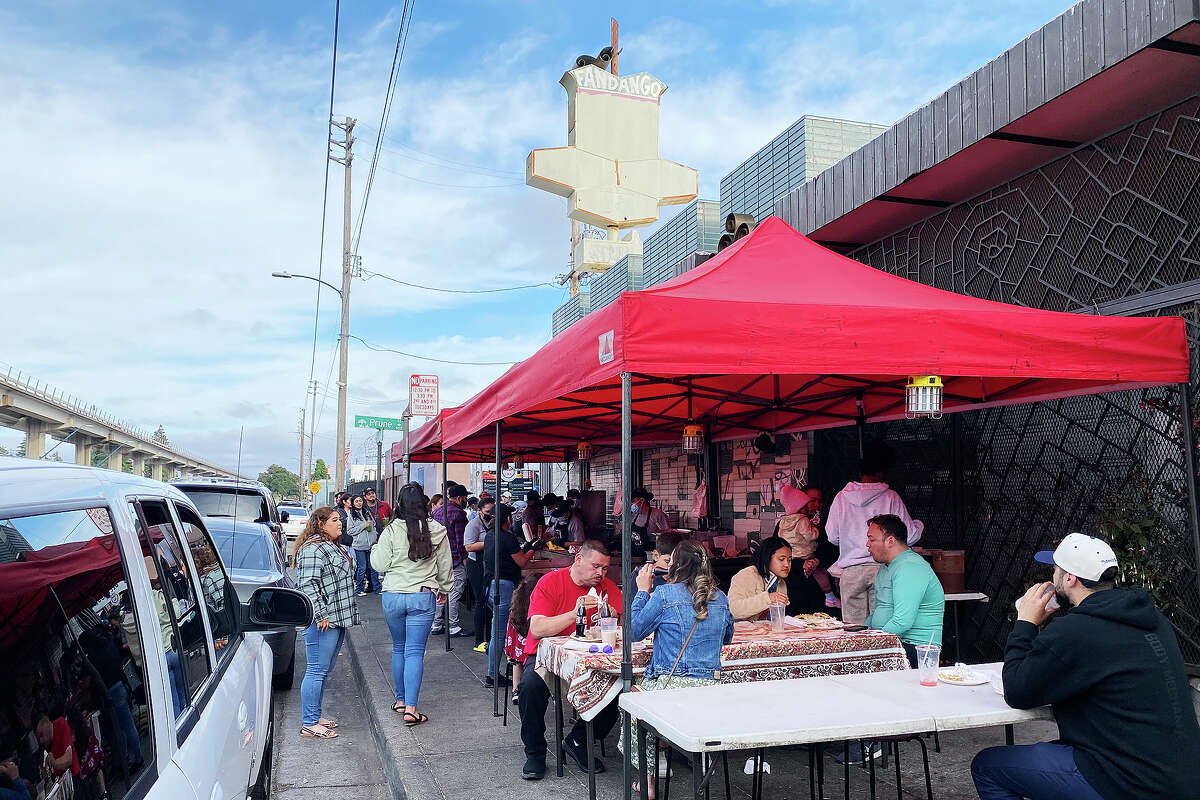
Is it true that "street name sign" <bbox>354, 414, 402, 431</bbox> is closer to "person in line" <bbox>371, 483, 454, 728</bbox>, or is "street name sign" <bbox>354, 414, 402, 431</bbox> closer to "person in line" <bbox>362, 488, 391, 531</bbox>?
"person in line" <bbox>362, 488, 391, 531</bbox>

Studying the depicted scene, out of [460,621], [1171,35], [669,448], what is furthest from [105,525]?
[669,448]

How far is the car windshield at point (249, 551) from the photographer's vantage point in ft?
27.3

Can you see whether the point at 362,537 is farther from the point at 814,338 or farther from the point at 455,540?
the point at 814,338

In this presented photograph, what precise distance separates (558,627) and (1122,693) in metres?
3.19

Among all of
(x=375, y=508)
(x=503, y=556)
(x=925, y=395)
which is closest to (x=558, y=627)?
(x=925, y=395)

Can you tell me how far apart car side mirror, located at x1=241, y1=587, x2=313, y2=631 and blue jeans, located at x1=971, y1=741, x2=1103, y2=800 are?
2.96 metres

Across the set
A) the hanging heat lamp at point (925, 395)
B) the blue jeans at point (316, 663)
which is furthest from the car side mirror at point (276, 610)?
the hanging heat lamp at point (925, 395)

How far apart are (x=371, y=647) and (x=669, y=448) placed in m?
7.07

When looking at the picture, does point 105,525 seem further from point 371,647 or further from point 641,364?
point 371,647

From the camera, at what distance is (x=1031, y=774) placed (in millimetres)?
3551

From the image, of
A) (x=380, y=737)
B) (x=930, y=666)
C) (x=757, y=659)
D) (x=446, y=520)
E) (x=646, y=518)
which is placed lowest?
(x=380, y=737)

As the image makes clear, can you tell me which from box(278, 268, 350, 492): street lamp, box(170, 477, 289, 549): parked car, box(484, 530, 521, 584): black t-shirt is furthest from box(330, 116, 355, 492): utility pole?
box(484, 530, 521, 584): black t-shirt

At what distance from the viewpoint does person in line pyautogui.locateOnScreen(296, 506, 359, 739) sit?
6535 millimetres

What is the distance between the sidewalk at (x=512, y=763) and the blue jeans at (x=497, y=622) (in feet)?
1.09
